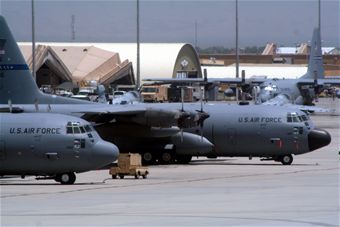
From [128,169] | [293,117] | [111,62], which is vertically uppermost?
[111,62]

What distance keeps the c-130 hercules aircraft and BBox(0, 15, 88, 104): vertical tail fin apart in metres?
0.04

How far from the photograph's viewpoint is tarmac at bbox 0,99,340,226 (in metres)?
20.0

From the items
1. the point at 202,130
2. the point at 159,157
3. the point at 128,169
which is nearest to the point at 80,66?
the point at 159,157

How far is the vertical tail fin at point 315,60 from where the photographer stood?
330ft

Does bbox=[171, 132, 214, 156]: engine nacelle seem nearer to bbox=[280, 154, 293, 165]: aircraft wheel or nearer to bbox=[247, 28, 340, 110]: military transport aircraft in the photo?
bbox=[280, 154, 293, 165]: aircraft wheel

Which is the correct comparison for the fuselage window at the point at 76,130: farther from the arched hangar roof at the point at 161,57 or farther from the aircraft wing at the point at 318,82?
the arched hangar roof at the point at 161,57

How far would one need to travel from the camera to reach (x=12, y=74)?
40.4 m

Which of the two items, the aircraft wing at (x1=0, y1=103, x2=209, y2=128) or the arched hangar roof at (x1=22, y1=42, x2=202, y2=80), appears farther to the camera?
the arched hangar roof at (x1=22, y1=42, x2=202, y2=80)

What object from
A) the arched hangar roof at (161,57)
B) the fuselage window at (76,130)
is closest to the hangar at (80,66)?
the arched hangar roof at (161,57)

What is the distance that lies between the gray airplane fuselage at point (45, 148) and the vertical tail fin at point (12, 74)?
29.7 feet

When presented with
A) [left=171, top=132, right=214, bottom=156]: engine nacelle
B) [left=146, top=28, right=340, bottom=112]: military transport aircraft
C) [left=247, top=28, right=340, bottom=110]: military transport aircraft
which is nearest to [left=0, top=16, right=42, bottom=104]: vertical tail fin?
[left=171, top=132, right=214, bottom=156]: engine nacelle

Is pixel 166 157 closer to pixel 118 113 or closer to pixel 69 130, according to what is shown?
pixel 118 113

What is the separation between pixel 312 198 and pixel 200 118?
16.5 meters

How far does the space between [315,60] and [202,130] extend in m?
61.2
